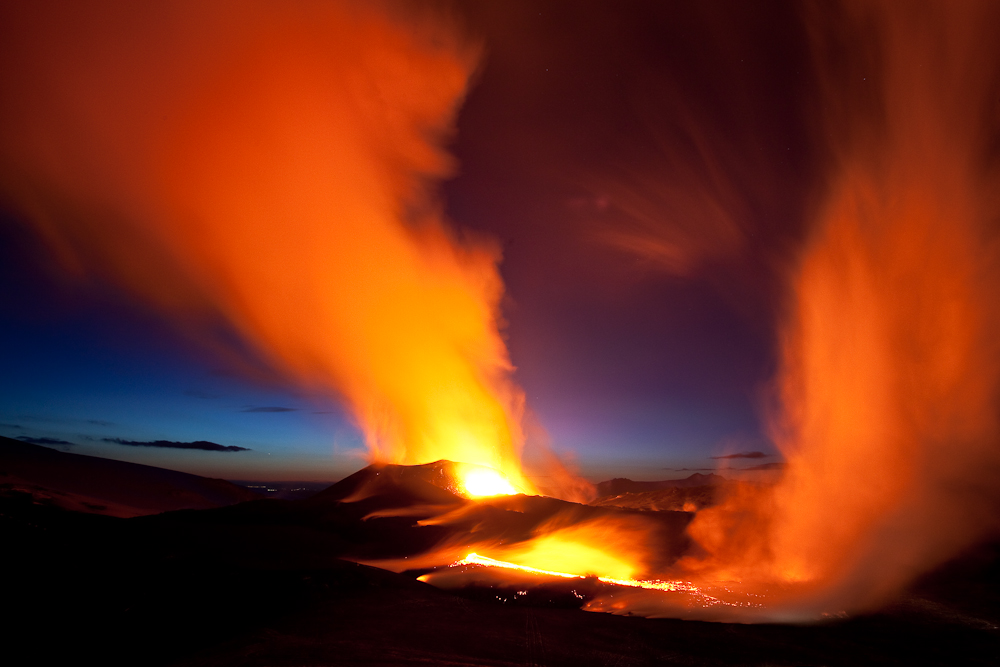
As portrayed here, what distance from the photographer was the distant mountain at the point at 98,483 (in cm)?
4238

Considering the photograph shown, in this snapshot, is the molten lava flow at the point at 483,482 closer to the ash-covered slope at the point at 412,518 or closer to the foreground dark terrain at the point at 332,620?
the ash-covered slope at the point at 412,518

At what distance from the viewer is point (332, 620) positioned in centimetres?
1511

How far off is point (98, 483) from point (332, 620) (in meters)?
51.3

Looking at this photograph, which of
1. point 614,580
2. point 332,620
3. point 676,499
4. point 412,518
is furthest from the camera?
point 676,499

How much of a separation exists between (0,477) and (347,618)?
42008 millimetres

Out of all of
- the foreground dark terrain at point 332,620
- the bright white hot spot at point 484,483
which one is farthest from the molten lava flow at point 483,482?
the foreground dark terrain at point 332,620

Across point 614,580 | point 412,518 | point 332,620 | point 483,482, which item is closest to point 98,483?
point 412,518

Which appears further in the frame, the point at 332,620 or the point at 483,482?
the point at 483,482

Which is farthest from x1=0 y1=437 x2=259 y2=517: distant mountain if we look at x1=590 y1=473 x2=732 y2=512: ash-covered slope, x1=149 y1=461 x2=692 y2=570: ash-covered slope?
x1=590 y1=473 x2=732 y2=512: ash-covered slope

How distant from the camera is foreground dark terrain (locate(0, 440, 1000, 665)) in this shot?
12.6 metres

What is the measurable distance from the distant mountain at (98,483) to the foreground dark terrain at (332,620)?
25.0 m

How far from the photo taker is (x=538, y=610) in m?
17.7

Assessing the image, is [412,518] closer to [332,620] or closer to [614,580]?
[614,580]

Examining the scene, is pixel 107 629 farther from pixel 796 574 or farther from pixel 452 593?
pixel 796 574
